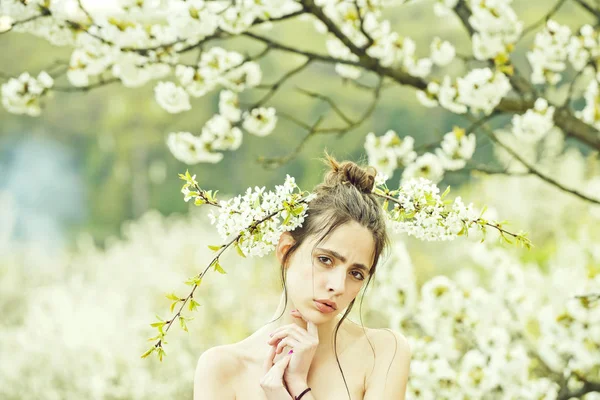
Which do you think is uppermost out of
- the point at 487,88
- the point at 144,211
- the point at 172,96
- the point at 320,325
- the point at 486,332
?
the point at 320,325

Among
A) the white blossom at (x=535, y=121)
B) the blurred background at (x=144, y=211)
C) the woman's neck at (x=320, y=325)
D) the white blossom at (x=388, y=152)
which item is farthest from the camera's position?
the blurred background at (x=144, y=211)

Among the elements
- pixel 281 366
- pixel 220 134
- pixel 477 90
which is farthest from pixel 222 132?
pixel 281 366

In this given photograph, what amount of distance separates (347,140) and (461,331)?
9.44 ft

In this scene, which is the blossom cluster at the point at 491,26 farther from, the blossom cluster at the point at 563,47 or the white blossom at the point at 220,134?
the white blossom at the point at 220,134

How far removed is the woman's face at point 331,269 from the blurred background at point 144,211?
11.4 feet

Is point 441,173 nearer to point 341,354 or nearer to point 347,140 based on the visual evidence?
point 341,354

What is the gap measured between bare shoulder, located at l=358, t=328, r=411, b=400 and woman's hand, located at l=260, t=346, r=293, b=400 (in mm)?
170

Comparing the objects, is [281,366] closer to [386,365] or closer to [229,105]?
[386,365]

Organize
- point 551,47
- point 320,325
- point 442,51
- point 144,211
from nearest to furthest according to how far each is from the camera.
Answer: point 320,325, point 551,47, point 442,51, point 144,211

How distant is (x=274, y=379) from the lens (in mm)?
1246

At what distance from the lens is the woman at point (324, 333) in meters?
1.27

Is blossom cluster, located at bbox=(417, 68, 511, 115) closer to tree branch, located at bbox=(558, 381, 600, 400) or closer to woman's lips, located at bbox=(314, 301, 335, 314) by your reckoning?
tree branch, located at bbox=(558, 381, 600, 400)

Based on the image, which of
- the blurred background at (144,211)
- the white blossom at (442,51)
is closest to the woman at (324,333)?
the white blossom at (442,51)

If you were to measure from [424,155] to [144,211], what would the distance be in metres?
3.54
